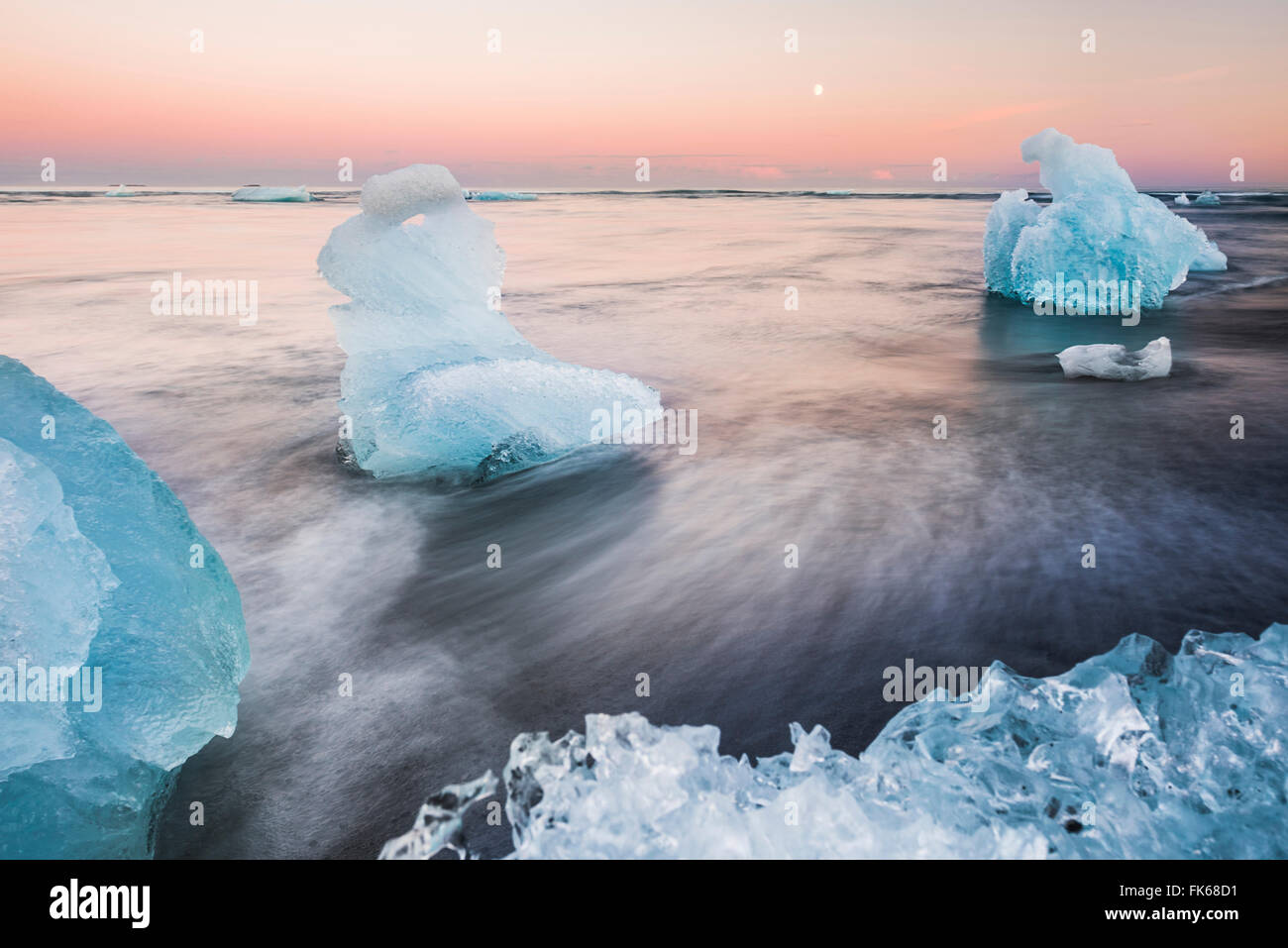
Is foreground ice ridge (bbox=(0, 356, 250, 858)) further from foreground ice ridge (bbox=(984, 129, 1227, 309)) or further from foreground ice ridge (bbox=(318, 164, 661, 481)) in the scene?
foreground ice ridge (bbox=(984, 129, 1227, 309))

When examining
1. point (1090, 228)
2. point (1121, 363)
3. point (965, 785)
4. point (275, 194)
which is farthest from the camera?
point (275, 194)

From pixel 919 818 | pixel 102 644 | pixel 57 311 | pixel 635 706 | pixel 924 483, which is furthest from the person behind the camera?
pixel 57 311

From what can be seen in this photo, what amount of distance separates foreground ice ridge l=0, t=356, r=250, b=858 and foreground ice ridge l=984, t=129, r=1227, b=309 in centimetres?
913

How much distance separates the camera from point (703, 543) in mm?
3637

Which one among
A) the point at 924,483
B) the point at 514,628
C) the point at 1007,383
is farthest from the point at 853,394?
the point at 514,628

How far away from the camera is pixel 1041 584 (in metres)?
3.09

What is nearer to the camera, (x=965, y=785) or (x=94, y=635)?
(x=965, y=785)

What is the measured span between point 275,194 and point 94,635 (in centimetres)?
4896

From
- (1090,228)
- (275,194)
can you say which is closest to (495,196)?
(275,194)

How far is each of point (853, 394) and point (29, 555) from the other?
18.1 ft

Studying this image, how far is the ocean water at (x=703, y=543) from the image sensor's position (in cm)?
238

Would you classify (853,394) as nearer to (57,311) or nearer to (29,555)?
(29,555)

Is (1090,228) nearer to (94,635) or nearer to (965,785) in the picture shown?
(965,785)

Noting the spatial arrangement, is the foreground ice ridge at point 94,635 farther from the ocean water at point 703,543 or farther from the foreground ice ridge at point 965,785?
the foreground ice ridge at point 965,785
